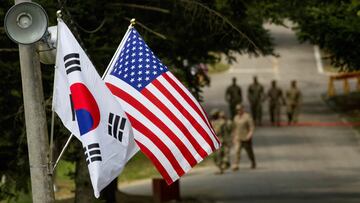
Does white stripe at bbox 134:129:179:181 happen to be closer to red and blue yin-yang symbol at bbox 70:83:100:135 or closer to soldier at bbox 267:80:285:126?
red and blue yin-yang symbol at bbox 70:83:100:135

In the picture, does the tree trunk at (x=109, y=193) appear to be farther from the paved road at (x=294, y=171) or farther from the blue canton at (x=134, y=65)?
the blue canton at (x=134, y=65)

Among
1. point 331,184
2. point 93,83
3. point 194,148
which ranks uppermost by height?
point 93,83

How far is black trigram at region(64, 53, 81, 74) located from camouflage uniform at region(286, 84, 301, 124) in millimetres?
30211

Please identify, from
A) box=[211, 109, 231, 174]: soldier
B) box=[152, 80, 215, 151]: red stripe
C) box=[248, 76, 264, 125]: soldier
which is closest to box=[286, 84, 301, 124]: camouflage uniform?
box=[248, 76, 264, 125]: soldier

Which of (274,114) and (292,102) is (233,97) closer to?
(274,114)

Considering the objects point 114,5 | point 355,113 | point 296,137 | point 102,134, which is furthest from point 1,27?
point 355,113

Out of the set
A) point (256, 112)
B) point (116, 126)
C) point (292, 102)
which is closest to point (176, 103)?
point (116, 126)

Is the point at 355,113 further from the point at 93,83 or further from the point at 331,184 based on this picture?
the point at 93,83

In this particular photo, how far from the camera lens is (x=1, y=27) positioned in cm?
1661

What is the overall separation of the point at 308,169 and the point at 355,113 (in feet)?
45.9

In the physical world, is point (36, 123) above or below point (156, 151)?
→ above

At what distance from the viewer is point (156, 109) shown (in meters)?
12.6

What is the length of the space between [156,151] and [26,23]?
2.07 m

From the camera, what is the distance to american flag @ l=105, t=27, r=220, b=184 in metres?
12.5
